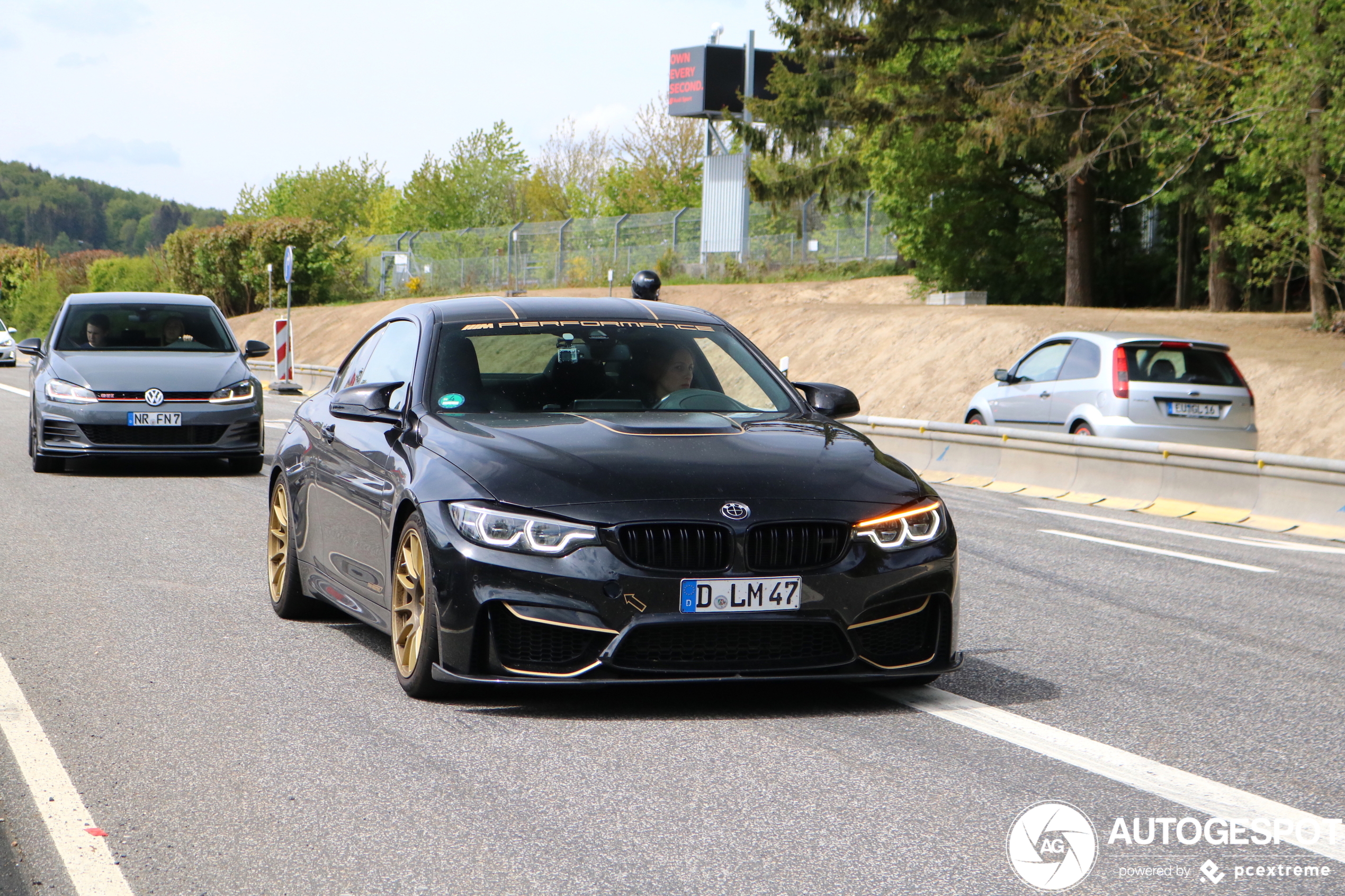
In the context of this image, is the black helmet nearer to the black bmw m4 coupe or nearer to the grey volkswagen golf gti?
the grey volkswagen golf gti

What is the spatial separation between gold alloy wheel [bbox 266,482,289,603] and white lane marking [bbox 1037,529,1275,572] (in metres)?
5.85

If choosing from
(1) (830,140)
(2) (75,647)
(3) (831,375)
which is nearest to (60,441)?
(2) (75,647)

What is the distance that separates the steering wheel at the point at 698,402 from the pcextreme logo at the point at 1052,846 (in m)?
2.58

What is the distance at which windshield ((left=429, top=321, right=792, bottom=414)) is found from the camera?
6602mm

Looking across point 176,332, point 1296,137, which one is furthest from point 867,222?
point 176,332

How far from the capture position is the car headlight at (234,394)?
14.8 m

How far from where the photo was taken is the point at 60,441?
47.8ft

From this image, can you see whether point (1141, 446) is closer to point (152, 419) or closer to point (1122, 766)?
point (152, 419)

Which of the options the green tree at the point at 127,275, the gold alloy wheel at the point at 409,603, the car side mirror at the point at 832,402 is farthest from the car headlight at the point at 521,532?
the green tree at the point at 127,275

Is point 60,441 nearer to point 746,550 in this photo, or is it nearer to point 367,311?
point 746,550

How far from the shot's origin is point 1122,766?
16.5ft
